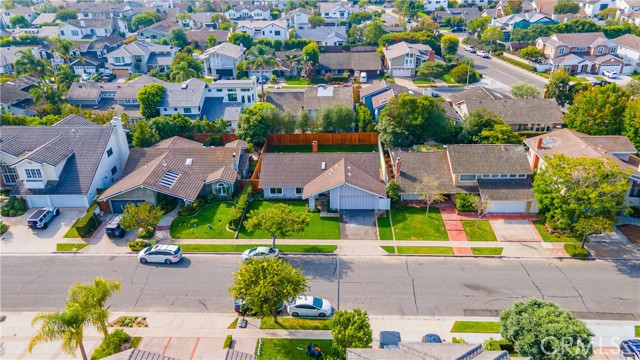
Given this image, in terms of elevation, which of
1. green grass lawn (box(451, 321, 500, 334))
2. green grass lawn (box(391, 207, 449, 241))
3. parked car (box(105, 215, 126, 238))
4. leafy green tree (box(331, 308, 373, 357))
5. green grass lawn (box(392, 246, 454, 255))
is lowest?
green grass lawn (box(451, 321, 500, 334))

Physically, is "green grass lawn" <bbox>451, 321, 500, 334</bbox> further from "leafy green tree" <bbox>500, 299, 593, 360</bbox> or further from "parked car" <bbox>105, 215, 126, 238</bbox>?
"parked car" <bbox>105, 215, 126, 238</bbox>

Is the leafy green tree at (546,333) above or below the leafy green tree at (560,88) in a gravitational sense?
below

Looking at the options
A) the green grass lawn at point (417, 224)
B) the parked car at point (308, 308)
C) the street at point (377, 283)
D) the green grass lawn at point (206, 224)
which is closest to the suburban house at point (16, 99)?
the street at point (377, 283)

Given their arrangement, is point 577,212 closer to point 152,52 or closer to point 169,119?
point 169,119

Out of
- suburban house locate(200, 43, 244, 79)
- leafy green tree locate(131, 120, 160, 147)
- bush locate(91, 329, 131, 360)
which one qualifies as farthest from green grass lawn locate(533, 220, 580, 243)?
suburban house locate(200, 43, 244, 79)

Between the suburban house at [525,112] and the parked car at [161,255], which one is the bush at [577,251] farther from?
the parked car at [161,255]

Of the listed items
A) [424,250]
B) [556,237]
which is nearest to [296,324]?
[424,250]
